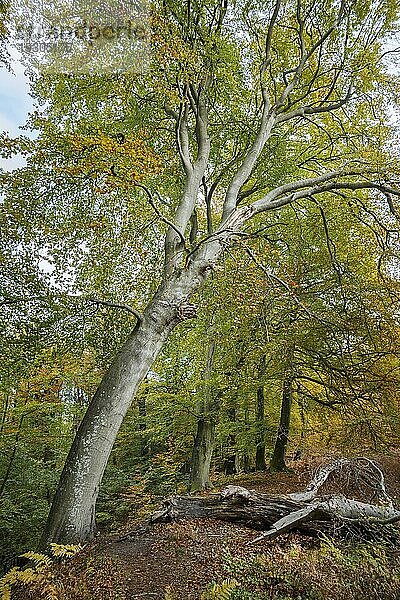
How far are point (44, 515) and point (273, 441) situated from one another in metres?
7.84

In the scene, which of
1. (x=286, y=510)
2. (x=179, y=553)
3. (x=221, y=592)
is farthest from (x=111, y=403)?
(x=221, y=592)

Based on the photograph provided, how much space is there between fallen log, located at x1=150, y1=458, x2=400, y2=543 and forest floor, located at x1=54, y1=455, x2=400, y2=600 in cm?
14

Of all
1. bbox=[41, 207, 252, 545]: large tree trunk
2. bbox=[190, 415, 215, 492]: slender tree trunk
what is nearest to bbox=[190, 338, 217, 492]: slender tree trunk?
bbox=[190, 415, 215, 492]: slender tree trunk

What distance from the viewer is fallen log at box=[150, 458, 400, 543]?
5.86 metres

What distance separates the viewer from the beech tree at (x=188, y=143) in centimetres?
711

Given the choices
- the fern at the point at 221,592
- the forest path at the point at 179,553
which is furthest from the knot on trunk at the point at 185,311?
the fern at the point at 221,592

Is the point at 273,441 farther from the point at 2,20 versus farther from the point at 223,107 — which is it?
the point at 2,20

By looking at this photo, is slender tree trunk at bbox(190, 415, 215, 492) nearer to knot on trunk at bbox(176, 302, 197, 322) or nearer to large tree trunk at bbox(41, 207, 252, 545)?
knot on trunk at bbox(176, 302, 197, 322)

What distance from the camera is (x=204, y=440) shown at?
1339 centimetres

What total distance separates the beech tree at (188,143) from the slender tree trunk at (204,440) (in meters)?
3.52

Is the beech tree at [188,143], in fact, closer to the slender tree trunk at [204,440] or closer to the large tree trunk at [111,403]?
the large tree trunk at [111,403]

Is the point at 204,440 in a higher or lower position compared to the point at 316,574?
higher

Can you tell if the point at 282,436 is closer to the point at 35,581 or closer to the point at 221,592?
the point at 35,581

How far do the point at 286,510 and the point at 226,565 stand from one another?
1729 millimetres
